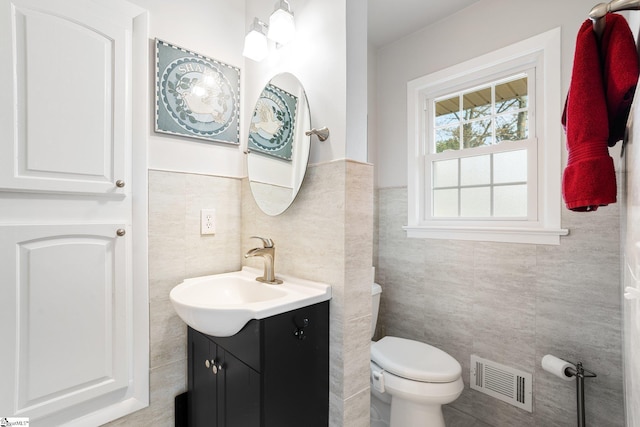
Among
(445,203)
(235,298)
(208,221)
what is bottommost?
(235,298)

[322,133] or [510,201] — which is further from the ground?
[322,133]

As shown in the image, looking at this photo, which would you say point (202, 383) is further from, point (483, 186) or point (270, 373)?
point (483, 186)

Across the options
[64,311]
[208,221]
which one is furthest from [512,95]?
[64,311]

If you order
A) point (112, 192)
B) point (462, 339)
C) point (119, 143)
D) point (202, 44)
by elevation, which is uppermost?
point (202, 44)

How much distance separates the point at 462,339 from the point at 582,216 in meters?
0.95

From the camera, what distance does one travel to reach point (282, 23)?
1.24 metres

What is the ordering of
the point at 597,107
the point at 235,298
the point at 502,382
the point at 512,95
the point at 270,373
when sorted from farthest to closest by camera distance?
the point at 512,95, the point at 502,382, the point at 235,298, the point at 270,373, the point at 597,107

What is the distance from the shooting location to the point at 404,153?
85.4 inches

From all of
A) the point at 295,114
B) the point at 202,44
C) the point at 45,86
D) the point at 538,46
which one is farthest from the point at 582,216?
the point at 45,86

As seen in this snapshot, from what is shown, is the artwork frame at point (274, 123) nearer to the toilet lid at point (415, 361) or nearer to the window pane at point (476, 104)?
the toilet lid at point (415, 361)

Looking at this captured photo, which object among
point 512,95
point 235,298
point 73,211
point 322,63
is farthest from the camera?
point 512,95

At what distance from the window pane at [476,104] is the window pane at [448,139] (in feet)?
0.36

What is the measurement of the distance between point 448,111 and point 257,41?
54.7 inches

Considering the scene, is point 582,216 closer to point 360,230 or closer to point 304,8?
point 360,230
